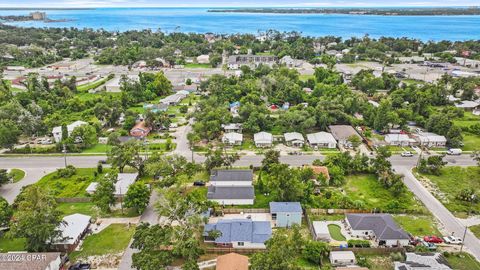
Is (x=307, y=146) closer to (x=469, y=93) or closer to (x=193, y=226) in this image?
(x=193, y=226)

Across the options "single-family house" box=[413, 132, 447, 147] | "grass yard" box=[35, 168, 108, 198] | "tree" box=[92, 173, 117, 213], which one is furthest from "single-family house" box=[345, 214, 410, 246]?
"grass yard" box=[35, 168, 108, 198]

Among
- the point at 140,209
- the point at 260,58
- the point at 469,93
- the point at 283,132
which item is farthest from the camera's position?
the point at 260,58

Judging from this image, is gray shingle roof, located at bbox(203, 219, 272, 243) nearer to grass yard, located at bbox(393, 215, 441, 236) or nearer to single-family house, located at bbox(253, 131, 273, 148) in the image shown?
grass yard, located at bbox(393, 215, 441, 236)

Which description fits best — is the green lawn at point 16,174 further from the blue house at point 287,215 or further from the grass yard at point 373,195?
the grass yard at point 373,195

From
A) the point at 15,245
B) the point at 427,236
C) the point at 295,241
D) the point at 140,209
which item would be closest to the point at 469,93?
the point at 427,236

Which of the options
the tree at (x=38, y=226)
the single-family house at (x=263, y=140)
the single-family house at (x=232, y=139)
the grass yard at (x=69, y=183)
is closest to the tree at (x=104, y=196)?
the tree at (x=38, y=226)

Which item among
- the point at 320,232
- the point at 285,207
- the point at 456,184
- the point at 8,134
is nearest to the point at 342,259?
the point at 320,232
